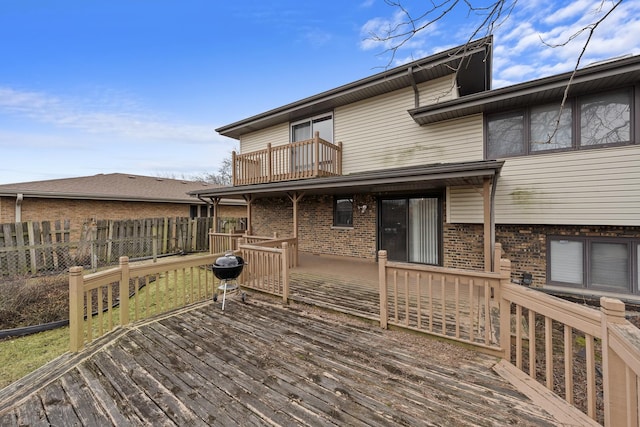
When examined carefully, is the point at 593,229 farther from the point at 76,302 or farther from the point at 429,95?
the point at 76,302

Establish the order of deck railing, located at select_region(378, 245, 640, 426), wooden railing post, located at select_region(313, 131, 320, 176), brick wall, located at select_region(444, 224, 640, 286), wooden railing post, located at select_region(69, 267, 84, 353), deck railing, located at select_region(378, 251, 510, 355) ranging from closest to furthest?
deck railing, located at select_region(378, 245, 640, 426)
deck railing, located at select_region(378, 251, 510, 355)
wooden railing post, located at select_region(69, 267, 84, 353)
brick wall, located at select_region(444, 224, 640, 286)
wooden railing post, located at select_region(313, 131, 320, 176)

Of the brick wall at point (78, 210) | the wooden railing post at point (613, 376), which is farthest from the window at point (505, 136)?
the brick wall at point (78, 210)

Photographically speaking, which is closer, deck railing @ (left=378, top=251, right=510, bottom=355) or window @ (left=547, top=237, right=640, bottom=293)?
deck railing @ (left=378, top=251, right=510, bottom=355)

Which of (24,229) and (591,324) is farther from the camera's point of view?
(24,229)

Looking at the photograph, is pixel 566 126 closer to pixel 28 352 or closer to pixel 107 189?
pixel 28 352

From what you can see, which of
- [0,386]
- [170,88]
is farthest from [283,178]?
[170,88]

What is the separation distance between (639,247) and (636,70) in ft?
11.4

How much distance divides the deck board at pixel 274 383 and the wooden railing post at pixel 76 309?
230 mm

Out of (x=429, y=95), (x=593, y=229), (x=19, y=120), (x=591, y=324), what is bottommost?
(x=591, y=324)

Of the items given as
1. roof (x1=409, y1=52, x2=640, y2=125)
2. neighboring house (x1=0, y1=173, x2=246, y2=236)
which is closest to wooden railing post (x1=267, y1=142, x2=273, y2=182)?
roof (x1=409, y1=52, x2=640, y2=125)

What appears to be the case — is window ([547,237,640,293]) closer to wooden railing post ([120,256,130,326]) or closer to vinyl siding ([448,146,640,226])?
vinyl siding ([448,146,640,226])

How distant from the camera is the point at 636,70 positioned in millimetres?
4766

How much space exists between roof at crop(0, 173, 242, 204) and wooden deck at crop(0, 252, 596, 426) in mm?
10646

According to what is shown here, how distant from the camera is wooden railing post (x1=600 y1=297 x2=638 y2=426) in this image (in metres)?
1.73
